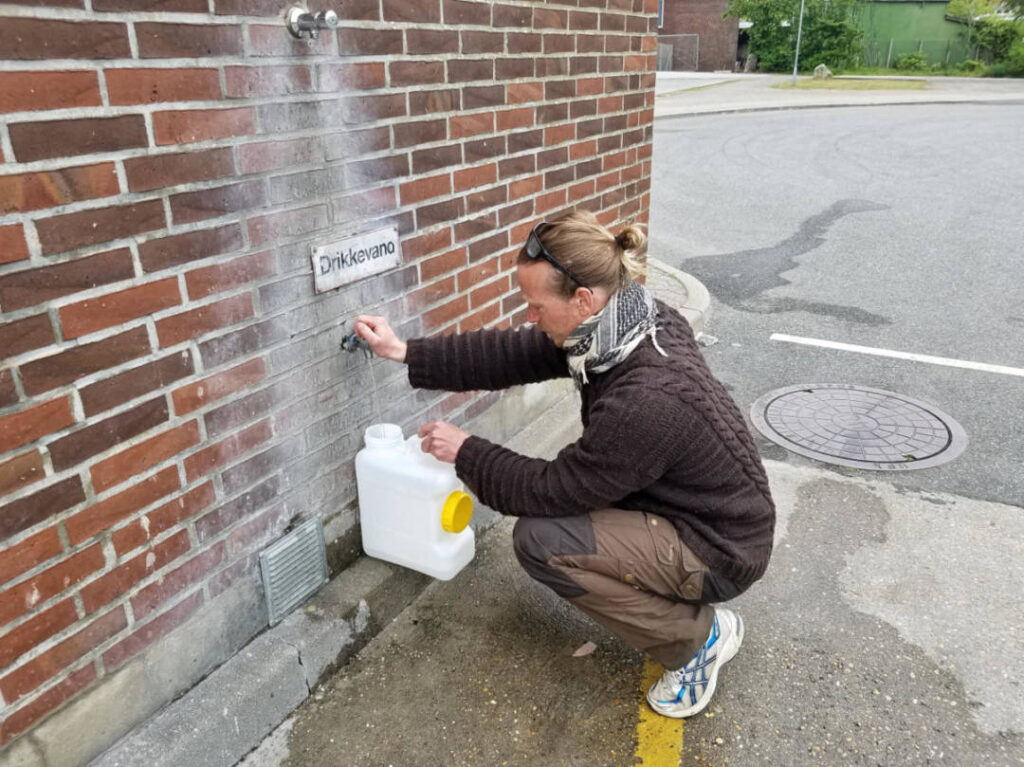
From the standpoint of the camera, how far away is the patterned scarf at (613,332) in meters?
2.39

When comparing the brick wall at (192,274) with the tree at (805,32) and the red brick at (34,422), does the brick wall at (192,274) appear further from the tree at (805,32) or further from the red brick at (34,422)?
the tree at (805,32)

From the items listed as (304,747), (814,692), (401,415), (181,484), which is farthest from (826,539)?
(181,484)

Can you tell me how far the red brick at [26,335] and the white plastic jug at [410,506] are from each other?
1.15 m

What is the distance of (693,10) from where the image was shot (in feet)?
148

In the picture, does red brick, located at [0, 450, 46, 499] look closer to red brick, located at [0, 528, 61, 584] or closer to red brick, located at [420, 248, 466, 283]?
red brick, located at [0, 528, 61, 584]

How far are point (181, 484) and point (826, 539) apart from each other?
2403mm

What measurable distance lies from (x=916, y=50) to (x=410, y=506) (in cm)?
4590

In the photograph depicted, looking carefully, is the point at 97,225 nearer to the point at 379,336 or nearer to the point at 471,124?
the point at 379,336

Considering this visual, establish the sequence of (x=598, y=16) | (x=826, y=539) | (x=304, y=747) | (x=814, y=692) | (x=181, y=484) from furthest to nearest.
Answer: (x=598, y=16) < (x=826, y=539) < (x=814, y=692) < (x=304, y=747) < (x=181, y=484)

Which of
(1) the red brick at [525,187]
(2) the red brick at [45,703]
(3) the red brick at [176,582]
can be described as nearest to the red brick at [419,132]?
(1) the red brick at [525,187]

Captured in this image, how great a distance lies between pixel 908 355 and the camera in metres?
5.25

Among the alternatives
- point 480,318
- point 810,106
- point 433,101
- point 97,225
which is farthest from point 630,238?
point 810,106

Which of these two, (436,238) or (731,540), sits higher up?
(436,238)

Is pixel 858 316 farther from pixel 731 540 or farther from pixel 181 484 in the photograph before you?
pixel 181 484
